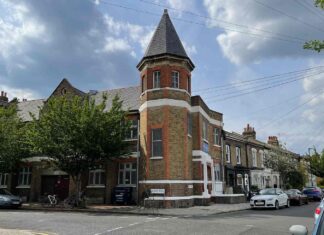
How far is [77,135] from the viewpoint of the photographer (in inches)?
886

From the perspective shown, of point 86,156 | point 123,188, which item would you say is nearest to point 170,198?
point 123,188

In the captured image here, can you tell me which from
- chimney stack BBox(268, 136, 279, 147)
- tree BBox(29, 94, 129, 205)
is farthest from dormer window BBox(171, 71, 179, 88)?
chimney stack BBox(268, 136, 279, 147)

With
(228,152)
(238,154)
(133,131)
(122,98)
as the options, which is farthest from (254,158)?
(133,131)

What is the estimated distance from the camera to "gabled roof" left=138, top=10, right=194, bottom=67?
83.4 ft

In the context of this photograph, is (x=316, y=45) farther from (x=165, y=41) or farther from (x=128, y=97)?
(x=128, y=97)

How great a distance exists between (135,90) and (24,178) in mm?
12965

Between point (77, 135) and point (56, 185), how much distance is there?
31.3 ft

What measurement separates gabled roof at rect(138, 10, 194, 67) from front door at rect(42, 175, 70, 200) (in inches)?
508

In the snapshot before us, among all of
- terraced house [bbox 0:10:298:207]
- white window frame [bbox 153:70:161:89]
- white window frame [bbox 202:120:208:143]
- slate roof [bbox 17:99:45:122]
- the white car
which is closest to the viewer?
the white car

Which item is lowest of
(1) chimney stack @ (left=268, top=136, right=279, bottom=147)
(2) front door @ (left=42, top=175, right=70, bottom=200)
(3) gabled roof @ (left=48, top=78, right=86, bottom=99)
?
(2) front door @ (left=42, top=175, right=70, bottom=200)

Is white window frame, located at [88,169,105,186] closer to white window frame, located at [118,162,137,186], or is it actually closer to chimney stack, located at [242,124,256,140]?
white window frame, located at [118,162,137,186]

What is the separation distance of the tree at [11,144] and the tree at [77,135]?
4.83 meters

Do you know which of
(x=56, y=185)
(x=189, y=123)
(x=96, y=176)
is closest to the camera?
(x=189, y=123)

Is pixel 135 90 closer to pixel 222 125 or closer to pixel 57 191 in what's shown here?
pixel 222 125
